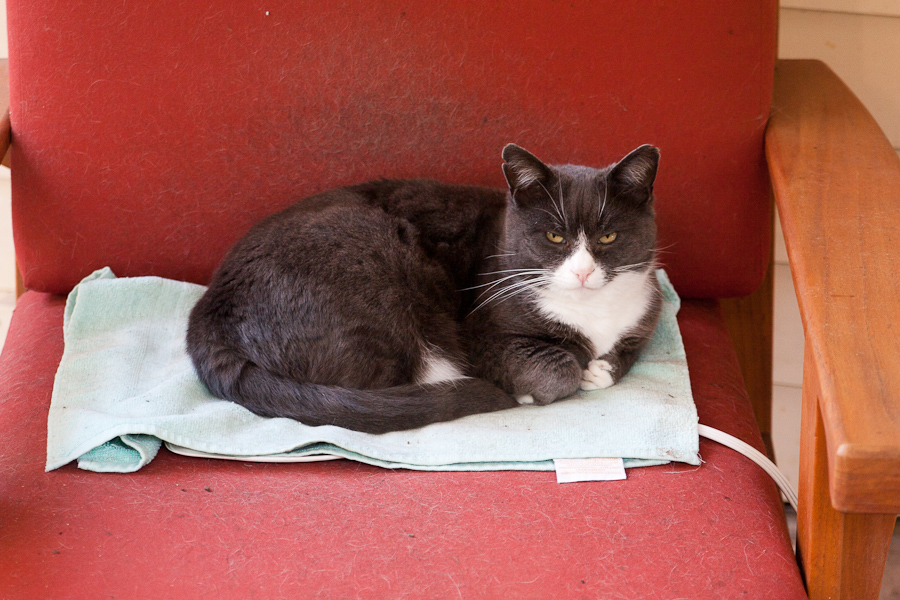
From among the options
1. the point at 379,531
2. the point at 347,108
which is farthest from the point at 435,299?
the point at 379,531

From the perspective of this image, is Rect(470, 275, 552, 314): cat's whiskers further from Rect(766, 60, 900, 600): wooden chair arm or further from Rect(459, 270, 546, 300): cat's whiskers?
Rect(766, 60, 900, 600): wooden chair arm

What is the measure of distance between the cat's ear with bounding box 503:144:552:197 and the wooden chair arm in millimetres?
359

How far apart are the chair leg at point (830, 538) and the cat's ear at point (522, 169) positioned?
1.65 feet

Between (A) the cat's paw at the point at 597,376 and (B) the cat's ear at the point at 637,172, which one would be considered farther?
(A) the cat's paw at the point at 597,376

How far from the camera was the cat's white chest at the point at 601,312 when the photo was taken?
134 centimetres

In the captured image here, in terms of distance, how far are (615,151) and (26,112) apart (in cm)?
106

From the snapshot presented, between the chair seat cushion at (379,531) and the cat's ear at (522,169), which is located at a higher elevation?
the cat's ear at (522,169)

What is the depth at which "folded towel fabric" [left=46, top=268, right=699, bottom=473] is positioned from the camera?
111cm

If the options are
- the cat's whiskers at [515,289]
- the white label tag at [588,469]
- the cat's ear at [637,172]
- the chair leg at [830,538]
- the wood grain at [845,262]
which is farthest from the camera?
the cat's whiskers at [515,289]

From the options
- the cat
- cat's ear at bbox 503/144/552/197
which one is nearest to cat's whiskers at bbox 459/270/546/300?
the cat

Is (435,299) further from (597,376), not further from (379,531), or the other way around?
(379,531)

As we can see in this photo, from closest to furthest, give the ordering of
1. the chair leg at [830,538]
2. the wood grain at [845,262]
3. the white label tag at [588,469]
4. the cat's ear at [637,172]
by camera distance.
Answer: the wood grain at [845,262]
the chair leg at [830,538]
the white label tag at [588,469]
the cat's ear at [637,172]

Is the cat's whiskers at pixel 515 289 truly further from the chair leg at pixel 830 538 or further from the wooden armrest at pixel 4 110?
the wooden armrest at pixel 4 110

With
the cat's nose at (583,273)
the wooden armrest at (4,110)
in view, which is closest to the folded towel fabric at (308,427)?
the cat's nose at (583,273)
